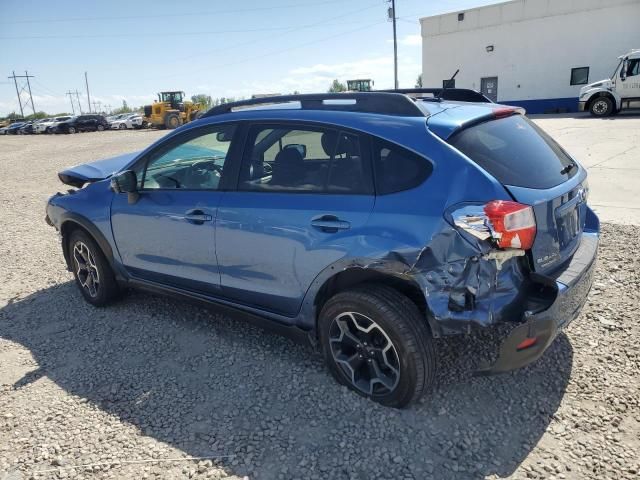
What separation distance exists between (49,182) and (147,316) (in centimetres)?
1026

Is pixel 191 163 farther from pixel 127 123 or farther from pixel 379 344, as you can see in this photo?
pixel 127 123

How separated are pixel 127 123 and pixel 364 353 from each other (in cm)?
4545

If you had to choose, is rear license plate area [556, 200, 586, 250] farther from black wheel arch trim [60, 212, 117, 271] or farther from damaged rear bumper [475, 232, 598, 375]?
black wheel arch trim [60, 212, 117, 271]

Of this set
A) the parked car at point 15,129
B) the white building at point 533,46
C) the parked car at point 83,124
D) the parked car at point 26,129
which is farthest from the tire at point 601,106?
the parked car at point 15,129

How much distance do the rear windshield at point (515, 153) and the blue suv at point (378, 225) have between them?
11 millimetres

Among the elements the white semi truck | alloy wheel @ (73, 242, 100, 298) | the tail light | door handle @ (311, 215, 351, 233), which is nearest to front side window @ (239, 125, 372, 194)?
door handle @ (311, 215, 351, 233)

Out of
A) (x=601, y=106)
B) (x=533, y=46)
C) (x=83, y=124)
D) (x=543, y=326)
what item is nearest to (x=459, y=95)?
(x=543, y=326)

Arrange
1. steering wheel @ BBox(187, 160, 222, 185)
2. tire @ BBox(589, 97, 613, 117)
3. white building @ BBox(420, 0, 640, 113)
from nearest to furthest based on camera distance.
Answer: steering wheel @ BBox(187, 160, 222, 185), tire @ BBox(589, 97, 613, 117), white building @ BBox(420, 0, 640, 113)

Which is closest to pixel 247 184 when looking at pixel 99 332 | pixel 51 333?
pixel 99 332

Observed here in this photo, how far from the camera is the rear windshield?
2.48m

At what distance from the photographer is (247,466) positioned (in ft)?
7.98

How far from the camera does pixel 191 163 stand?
3.78 meters

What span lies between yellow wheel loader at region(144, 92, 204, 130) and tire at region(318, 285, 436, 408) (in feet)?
118

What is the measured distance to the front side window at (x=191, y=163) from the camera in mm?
3373
